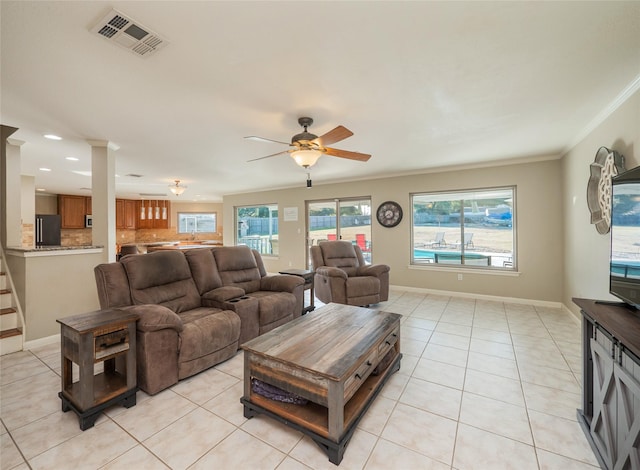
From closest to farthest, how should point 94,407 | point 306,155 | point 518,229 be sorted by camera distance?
1. point 94,407
2. point 306,155
3. point 518,229

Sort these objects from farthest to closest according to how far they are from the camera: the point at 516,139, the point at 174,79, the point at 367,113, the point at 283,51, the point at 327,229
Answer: the point at 327,229 → the point at 516,139 → the point at 367,113 → the point at 174,79 → the point at 283,51

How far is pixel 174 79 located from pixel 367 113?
1714 millimetres

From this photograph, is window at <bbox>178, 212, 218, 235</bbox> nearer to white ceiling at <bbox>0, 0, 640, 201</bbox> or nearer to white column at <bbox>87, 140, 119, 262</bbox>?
white ceiling at <bbox>0, 0, 640, 201</bbox>

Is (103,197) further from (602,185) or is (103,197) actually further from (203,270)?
(602,185)

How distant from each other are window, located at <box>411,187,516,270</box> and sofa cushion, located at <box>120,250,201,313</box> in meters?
4.25

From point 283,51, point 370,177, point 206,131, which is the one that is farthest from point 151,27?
point 370,177

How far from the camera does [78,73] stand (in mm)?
2012

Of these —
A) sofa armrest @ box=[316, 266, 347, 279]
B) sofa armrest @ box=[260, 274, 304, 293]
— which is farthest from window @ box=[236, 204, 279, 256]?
sofa armrest @ box=[260, 274, 304, 293]

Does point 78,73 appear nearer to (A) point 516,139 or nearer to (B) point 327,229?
(A) point 516,139

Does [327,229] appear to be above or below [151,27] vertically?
below

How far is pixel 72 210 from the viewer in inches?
323

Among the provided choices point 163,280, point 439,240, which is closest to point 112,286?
point 163,280

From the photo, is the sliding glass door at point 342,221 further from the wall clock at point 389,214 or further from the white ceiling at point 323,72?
the white ceiling at point 323,72

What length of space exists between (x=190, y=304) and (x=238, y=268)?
82 centimetres
